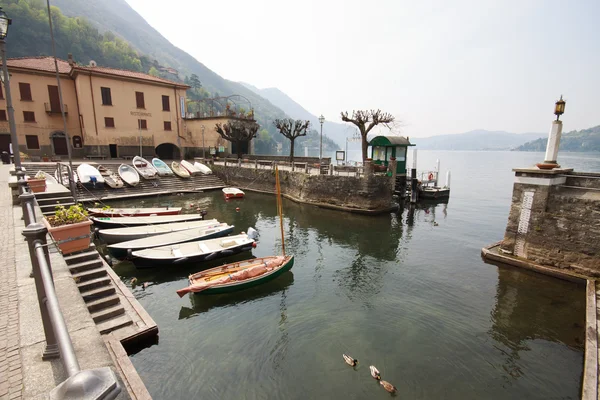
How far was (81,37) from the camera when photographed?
85875mm

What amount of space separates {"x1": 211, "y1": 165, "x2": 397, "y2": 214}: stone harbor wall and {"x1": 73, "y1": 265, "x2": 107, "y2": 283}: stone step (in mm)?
20397

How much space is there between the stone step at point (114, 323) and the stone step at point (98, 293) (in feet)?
2.82

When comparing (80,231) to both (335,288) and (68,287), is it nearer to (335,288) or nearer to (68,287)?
(68,287)

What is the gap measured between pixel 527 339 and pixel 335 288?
23.2ft

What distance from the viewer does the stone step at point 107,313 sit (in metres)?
8.36

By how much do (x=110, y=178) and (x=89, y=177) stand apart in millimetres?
2012

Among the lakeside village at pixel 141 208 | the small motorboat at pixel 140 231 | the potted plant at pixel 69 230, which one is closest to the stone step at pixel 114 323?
the lakeside village at pixel 141 208

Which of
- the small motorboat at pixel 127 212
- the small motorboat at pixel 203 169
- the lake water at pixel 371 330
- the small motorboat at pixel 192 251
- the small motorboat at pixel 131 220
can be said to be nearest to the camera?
the lake water at pixel 371 330

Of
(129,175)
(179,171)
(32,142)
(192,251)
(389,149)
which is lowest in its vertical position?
(192,251)

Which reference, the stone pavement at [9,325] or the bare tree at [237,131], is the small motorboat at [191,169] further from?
the stone pavement at [9,325]

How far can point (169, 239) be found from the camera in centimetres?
1591

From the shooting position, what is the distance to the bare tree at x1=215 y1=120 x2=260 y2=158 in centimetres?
3934

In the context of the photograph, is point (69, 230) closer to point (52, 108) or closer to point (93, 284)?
point (93, 284)

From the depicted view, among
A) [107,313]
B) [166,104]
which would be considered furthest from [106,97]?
[107,313]
